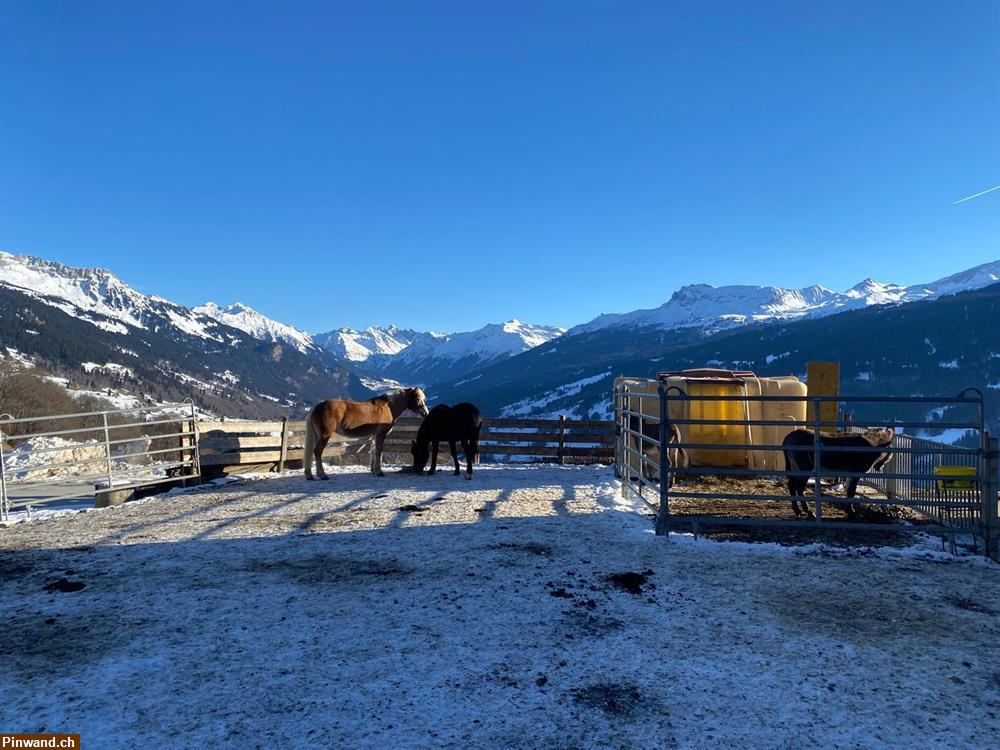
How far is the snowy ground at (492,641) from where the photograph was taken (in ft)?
11.6

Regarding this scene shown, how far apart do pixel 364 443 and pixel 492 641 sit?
14176 mm

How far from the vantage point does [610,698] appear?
12.6 feet

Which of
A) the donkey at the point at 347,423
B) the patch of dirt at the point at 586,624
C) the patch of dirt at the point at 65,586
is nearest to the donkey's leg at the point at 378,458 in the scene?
the donkey at the point at 347,423

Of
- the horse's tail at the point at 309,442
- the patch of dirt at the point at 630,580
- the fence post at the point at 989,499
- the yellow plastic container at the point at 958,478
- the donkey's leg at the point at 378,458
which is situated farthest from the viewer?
the donkey's leg at the point at 378,458

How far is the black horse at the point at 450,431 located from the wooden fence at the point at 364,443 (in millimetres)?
2759

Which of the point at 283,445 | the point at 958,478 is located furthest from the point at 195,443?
the point at 958,478

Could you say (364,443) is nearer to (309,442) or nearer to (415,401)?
(415,401)

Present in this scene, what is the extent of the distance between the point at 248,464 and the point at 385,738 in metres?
11.6

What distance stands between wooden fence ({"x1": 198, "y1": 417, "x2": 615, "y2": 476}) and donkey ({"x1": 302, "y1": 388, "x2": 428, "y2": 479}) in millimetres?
1703

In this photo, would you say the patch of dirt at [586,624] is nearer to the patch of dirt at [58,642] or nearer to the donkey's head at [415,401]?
the patch of dirt at [58,642]

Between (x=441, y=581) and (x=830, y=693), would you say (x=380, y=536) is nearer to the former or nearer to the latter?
(x=441, y=581)

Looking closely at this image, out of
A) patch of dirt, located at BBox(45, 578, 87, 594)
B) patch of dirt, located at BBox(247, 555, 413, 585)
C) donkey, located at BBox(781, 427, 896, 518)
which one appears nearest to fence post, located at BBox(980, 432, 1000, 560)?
donkey, located at BBox(781, 427, 896, 518)

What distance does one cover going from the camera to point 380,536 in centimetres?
780

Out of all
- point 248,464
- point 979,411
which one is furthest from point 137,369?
point 979,411
